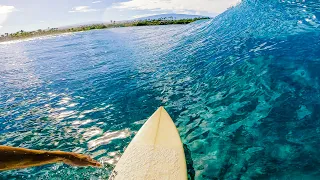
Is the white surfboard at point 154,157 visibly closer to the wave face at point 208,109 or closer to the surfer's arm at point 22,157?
the wave face at point 208,109

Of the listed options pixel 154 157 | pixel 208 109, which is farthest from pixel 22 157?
pixel 208 109

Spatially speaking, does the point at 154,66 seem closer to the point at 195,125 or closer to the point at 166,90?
the point at 166,90

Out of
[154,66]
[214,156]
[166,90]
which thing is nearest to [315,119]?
[214,156]

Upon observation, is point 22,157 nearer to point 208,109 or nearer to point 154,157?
point 154,157

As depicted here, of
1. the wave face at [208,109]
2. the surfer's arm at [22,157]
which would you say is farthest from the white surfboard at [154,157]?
the surfer's arm at [22,157]

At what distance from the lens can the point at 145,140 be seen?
6.45 m

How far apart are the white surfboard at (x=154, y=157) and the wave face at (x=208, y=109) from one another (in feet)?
1.98

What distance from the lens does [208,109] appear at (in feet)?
29.0

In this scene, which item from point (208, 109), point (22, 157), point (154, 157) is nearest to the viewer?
point (22, 157)

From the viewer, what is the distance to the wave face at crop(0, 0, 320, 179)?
616 centimetres

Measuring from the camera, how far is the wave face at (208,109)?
6.16 meters

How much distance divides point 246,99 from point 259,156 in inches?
128

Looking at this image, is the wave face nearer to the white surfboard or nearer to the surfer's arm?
the white surfboard

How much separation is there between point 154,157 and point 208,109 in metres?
3.88
